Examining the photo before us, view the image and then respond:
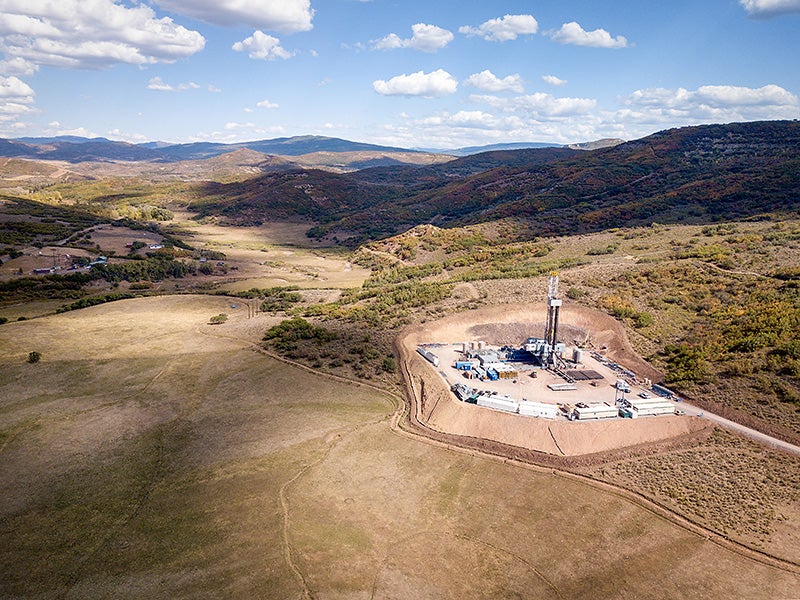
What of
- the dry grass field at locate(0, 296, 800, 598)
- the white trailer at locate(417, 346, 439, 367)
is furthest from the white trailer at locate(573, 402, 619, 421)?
the white trailer at locate(417, 346, 439, 367)

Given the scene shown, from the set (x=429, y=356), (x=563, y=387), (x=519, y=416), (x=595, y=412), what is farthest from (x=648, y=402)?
(x=429, y=356)

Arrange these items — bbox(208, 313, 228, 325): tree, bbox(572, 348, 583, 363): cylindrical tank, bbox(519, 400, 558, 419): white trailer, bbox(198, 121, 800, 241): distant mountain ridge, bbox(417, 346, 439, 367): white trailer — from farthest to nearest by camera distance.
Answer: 1. bbox(198, 121, 800, 241): distant mountain ridge
2. bbox(208, 313, 228, 325): tree
3. bbox(417, 346, 439, 367): white trailer
4. bbox(572, 348, 583, 363): cylindrical tank
5. bbox(519, 400, 558, 419): white trailer

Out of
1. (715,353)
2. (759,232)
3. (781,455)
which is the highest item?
(759,232)

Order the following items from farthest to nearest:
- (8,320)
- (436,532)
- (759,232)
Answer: (759,232), (8,320), (436,532)

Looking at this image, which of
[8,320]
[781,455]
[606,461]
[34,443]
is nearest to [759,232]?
[781,455]

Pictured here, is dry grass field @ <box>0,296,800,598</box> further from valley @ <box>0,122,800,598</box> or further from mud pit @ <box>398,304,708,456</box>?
mud pit @ <box>398,304,708,456</box>

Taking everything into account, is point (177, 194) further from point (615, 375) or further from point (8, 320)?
point (615, 375)

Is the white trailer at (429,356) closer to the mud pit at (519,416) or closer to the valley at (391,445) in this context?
the mud pit at (519,416)
